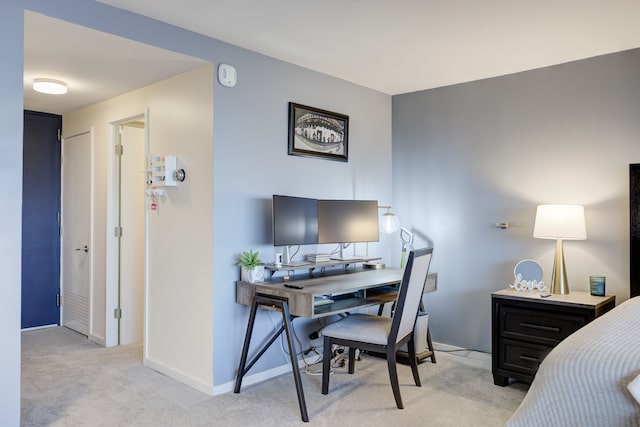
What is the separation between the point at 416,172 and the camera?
14.1ft

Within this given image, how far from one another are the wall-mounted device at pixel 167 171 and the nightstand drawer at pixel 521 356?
2.46 m

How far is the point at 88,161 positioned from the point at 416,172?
300 centimetres

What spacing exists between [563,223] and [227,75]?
2.40 meters

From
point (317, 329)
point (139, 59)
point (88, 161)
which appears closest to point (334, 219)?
point (317, 329)

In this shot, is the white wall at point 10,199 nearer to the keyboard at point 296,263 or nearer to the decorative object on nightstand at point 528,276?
the keyboard at point 296,263

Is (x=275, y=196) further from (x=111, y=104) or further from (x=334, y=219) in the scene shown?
(x=111, y=104)

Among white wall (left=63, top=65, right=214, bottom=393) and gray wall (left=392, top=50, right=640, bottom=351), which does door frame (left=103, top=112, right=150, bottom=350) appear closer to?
white wall (left=63, top=65, right=214, bottom=393)

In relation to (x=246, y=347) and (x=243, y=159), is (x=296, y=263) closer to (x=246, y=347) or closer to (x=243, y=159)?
(x=246, y=347)

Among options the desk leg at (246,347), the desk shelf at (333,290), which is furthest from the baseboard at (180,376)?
the desk shelf at (333,290)

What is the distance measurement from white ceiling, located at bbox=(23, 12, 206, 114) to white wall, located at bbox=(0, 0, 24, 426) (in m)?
0.16

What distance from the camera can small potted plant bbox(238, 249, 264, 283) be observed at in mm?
3119

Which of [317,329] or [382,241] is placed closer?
[317,329]

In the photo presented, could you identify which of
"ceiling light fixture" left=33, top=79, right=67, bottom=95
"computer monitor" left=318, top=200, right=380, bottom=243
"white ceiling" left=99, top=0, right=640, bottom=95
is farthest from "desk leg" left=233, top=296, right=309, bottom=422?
"ceiling light fixture" left=33, top=79, right=67, bottom=95

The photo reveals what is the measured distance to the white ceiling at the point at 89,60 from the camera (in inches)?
102
